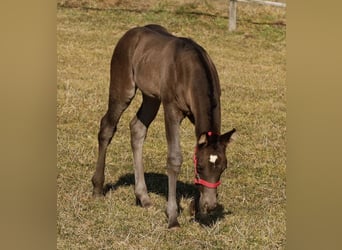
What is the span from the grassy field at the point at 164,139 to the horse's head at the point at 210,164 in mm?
637

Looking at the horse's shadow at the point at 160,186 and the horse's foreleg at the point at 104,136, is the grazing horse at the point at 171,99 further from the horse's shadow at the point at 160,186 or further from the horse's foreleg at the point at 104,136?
the horse's shadow at the point at 160,186

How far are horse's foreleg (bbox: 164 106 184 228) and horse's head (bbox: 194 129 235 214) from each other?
0.69 meters

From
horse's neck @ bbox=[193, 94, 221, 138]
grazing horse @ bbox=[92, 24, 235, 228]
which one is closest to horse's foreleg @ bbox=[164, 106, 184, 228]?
grazing horse @ bbox=[92, 24, 235, 228]

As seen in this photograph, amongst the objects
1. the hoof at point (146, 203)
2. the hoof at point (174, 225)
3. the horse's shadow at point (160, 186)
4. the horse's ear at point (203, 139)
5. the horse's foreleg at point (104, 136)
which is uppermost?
the horse's ear at point (203, 139)

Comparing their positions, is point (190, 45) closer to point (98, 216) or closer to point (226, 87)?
point (98, 216)

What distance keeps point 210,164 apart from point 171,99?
0.93 m

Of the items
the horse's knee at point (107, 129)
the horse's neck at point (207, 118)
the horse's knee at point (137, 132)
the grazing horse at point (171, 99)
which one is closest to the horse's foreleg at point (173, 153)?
the grazing horse at point (171, 99)

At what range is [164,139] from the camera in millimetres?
9102

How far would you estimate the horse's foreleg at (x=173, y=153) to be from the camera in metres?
5.67

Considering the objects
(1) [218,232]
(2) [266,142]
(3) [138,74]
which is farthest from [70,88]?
(1) [218,232]

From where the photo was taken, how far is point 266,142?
29.9ft

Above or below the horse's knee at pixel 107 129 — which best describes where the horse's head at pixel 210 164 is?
above

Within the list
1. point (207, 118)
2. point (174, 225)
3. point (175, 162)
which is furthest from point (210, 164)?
point (174, 225)
